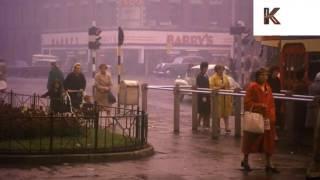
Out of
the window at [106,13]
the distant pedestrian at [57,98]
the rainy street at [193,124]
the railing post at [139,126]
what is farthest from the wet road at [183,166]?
the window at [106,13]

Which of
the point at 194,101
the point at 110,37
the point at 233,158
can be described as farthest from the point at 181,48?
the point at 233,158

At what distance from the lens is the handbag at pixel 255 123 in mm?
11445

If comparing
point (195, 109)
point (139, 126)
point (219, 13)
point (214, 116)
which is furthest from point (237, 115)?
point (219, 13)

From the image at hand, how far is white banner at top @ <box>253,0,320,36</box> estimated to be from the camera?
53.4ft

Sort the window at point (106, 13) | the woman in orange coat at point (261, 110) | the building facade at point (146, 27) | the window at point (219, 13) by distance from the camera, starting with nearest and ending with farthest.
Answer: the woman in orange coat at point (261, 110), the building facade at point (146, 27), the window at point (106, 13), the window at point (219, 13)

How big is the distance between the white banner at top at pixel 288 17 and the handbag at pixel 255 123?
5.47 meters

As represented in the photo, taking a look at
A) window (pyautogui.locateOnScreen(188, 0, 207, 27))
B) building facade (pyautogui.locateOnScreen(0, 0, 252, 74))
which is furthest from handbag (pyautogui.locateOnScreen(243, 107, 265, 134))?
window (pyautogui.locateOnScreen(188, 0, 207, 27))

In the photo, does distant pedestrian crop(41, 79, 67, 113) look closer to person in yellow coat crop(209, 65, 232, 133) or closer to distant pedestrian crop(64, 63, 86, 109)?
distant pedestrian crop(64, 63, 86, 109)

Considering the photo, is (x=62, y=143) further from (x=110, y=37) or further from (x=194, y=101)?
(x=110, y=37)

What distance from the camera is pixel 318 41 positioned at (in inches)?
684

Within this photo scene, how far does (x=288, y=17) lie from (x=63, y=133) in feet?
20.4

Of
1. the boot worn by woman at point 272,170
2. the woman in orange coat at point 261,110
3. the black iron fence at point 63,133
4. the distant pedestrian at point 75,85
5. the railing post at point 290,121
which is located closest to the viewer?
the woman in orange coat at point 261,110

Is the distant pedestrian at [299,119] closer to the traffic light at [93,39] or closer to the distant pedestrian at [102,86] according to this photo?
the distant pedestrian at [102,86]

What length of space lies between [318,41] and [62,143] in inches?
294
